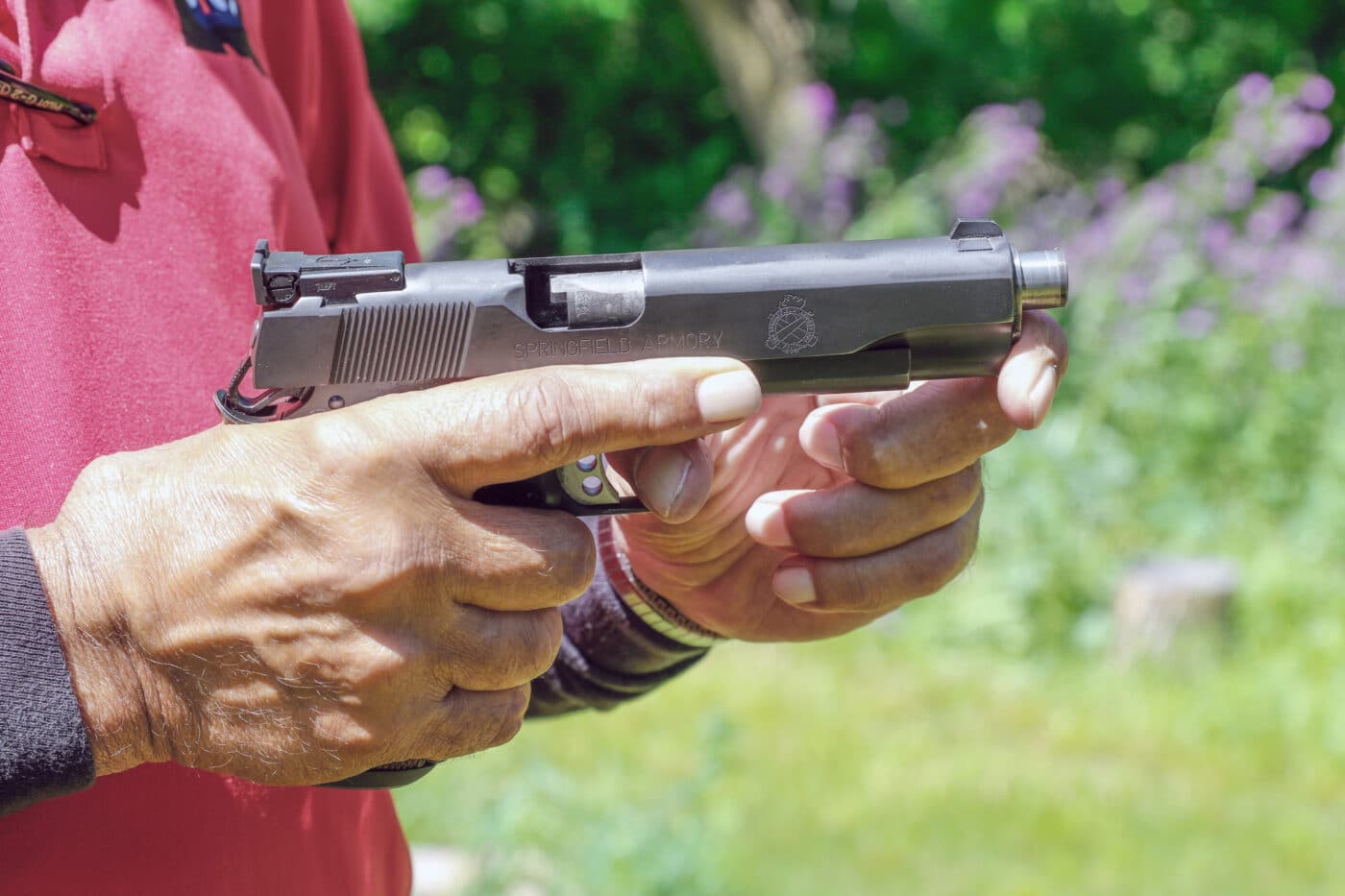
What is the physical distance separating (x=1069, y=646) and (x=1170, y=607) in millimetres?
495

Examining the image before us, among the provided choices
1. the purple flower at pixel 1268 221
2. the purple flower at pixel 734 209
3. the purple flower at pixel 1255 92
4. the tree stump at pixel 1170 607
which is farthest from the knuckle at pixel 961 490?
the purple flower at pixel 734 209

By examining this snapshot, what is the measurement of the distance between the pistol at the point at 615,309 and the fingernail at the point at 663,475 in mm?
52

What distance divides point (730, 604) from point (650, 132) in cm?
1010

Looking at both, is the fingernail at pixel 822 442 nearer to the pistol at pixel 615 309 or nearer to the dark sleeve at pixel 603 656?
the pistol at pixel 615 309

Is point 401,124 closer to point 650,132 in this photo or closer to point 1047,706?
point 650,132

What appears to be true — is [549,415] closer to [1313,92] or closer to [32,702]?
[32,702]

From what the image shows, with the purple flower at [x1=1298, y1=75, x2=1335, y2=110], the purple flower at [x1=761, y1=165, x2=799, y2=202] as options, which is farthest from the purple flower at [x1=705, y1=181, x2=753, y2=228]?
the purple flower at [x1=1298, y1=75, x2=1335, y2=110]

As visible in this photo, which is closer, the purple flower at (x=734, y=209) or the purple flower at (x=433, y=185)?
the purple flower at (x=734, y=209)

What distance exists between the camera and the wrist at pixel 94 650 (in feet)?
3.87

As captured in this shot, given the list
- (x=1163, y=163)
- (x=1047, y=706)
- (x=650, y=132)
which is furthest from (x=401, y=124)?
(x=1047, y=706)

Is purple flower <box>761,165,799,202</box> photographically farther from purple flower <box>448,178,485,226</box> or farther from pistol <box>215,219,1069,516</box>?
pistol <box>215,219,1069,516</box>

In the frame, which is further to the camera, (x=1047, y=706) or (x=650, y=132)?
(x=650, y=132)

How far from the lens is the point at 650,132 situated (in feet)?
37.5

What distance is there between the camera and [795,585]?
1.70 metres
